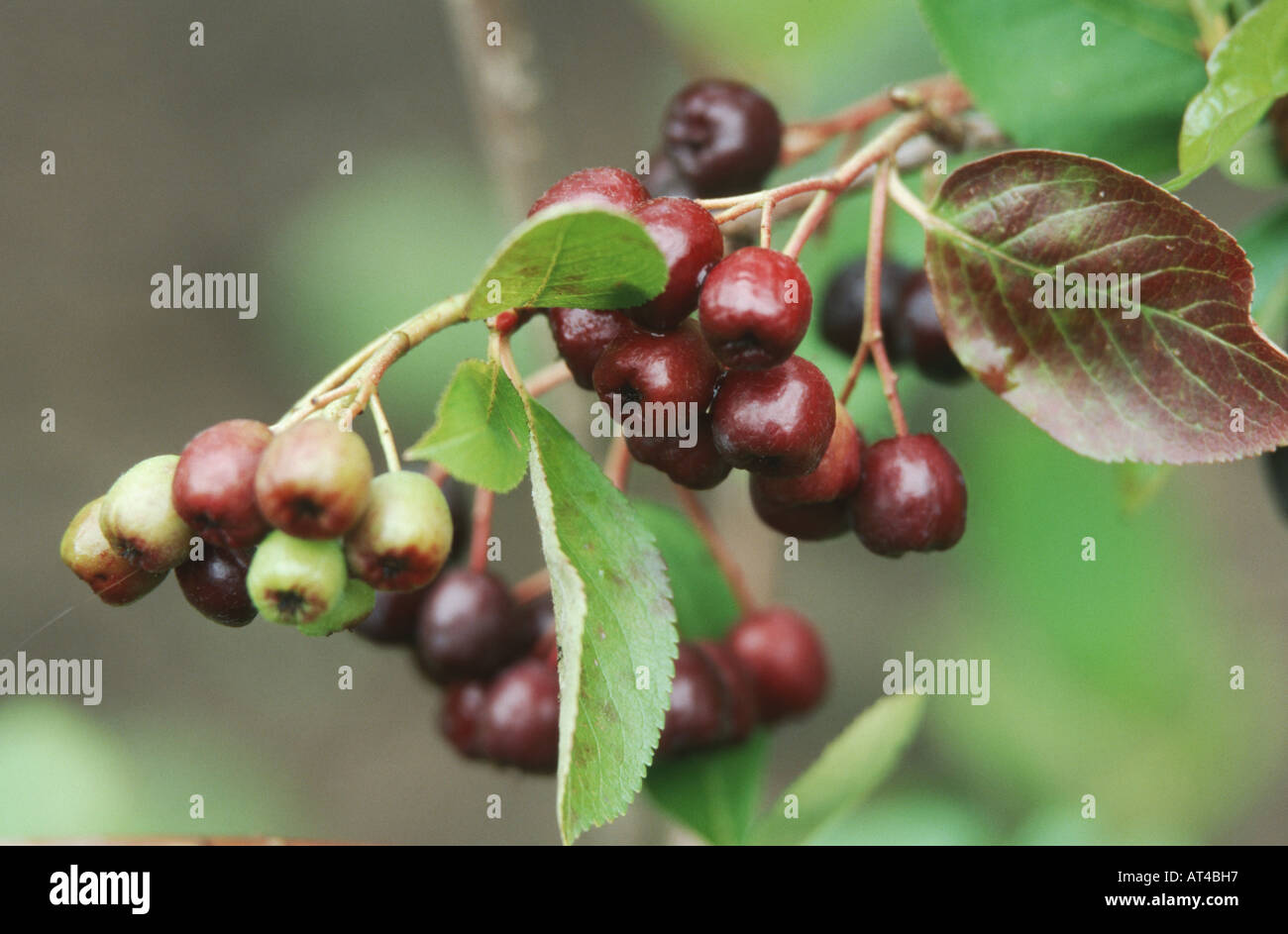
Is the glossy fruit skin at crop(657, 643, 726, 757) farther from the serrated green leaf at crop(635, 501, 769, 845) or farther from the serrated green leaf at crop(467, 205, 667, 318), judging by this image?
the serrated green leaf at crop(467, 205, 667, 318)

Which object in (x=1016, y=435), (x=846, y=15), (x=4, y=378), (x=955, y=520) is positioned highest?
(x=846, y=15)

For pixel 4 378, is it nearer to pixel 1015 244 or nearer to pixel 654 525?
pixel 654 525

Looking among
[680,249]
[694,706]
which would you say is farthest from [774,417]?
[694,706]

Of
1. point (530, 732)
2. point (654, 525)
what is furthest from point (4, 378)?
point (530, 732)

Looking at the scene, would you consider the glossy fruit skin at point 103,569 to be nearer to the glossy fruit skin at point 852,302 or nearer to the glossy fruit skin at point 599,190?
the glossy fruit skin at point 599,190

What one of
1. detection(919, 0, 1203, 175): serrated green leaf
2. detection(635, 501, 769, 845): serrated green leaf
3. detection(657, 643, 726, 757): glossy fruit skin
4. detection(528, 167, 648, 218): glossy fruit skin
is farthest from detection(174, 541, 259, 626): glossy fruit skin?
detection(919, 0, 1203, 175): serrated green leaf

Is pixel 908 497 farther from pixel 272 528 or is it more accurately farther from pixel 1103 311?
pixel 272 528
